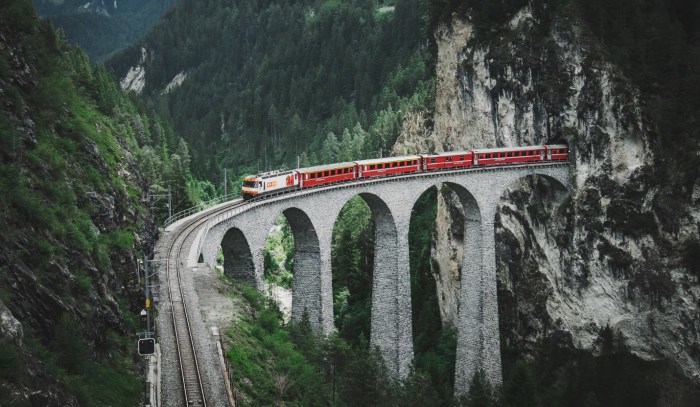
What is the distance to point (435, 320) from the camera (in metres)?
76.0

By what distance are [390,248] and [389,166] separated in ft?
20.9

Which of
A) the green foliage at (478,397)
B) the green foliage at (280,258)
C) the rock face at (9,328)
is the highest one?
the green foliage at (280,258)

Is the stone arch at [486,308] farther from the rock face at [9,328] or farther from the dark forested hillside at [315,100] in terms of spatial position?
the dark forested hillside at [315,100]

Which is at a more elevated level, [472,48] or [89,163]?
[472,48]

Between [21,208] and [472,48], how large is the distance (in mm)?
49878

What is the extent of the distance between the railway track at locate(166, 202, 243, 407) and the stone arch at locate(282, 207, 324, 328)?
705 centimetres

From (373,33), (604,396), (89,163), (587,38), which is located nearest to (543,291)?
(604,396)

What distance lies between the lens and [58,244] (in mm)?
28125

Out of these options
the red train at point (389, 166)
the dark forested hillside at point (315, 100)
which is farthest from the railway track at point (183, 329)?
the dark forested hillside at point (315, 100)

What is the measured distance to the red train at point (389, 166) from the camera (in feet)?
164

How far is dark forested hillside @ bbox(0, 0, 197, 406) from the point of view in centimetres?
2197

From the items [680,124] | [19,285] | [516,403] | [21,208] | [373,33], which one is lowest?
[516,403]

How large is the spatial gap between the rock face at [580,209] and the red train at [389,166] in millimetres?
3089

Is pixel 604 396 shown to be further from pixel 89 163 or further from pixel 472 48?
pixel 89 163
